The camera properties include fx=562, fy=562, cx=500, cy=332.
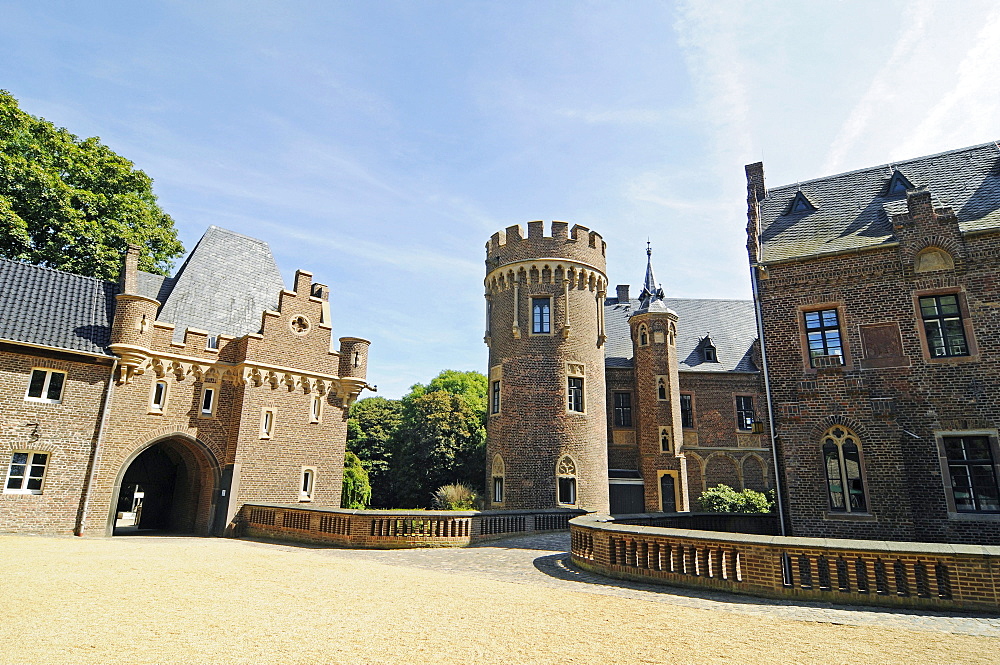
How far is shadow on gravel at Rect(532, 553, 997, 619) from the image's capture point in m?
7.93

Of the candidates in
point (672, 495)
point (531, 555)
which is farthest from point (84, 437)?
point (672, 495)

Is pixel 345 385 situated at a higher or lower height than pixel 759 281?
lower

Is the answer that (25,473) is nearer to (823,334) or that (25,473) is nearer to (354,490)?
(354,490)

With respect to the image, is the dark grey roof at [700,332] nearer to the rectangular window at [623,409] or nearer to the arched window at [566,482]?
the rectangular window at [623,409]

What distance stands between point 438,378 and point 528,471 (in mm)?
41055

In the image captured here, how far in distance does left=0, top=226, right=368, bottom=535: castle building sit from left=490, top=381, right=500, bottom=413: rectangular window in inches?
246

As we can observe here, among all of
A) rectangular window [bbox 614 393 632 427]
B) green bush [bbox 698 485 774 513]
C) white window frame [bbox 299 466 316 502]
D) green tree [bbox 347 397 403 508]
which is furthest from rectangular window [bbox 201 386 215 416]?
green tree [bbox 347 397 403 508]

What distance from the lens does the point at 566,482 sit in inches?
972

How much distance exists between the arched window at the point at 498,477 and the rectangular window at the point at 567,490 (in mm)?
2608

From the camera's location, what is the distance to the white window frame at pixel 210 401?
21172 millimetres

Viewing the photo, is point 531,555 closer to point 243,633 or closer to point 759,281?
point 243,633

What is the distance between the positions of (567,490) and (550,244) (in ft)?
37.7

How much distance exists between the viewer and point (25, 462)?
1766 centimetres

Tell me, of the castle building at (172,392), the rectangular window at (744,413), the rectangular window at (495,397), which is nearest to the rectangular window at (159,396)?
the castle building at (172,392)
